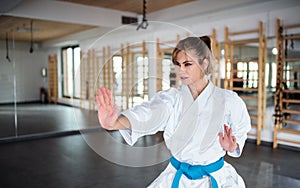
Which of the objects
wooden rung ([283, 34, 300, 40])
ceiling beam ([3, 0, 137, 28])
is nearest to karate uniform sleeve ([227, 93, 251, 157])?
wooden rung ([283, 34, 300, 40])

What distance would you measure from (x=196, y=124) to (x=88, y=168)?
9.22ft

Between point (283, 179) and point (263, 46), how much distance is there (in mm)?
2433

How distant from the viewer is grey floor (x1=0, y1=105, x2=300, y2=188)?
317 cm

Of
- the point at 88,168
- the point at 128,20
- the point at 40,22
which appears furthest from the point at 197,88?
the point at 40,22

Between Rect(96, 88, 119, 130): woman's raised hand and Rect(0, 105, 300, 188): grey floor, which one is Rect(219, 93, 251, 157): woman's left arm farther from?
Rect(0, 105, 300, 188): grey floor

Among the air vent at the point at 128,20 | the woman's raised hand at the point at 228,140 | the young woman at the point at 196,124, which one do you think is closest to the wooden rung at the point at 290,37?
the air vent at the point at 128,20

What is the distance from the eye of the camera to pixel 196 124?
118cm

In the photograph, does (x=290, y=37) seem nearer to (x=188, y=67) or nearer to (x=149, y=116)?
(x=188, y=67)

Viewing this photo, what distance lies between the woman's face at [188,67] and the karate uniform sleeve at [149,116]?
0.38 ft

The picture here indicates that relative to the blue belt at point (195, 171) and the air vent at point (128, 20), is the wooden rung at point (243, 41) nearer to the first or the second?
the air vent at point (128, 20)

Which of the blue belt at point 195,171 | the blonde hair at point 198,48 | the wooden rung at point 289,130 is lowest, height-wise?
the wooden rung at point 289,130

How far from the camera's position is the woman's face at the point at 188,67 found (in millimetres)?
1122

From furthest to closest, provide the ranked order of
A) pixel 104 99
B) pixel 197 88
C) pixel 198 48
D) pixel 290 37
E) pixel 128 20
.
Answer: pixel 128 20
pixel 290 37
pixel 197 88
pixel 198 48
pixel 104 99

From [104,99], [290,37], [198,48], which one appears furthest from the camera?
[290,37]
